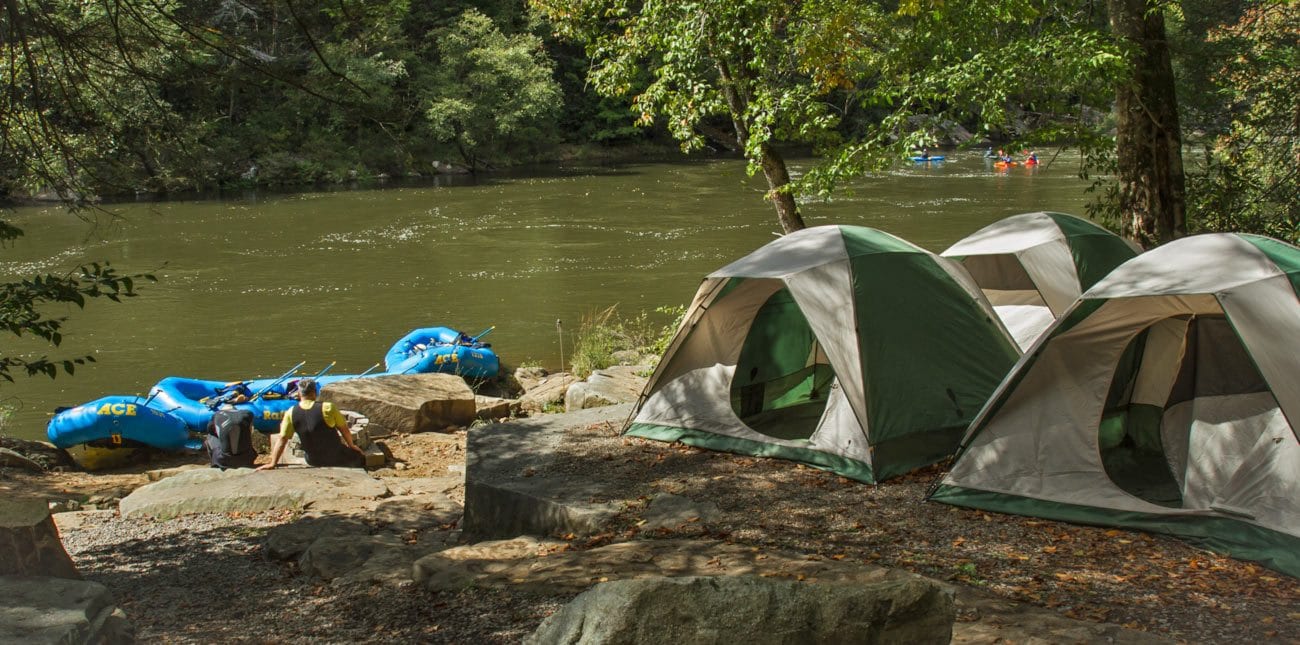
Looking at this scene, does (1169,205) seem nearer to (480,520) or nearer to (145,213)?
(480,520)

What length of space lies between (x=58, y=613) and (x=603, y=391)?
657 centimetres

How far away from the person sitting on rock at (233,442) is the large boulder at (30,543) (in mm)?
4862

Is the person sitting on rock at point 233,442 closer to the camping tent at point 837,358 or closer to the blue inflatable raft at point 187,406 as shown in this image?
the blue inflatable raft at point 187,406

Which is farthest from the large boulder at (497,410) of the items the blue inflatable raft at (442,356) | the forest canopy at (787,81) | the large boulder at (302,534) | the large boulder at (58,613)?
the large boulder at (58,613)

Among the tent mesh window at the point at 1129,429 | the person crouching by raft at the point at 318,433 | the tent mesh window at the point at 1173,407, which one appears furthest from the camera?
the person crouching by raft at the point at 318,433

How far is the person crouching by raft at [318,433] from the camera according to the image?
28.4 ft

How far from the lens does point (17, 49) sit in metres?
6.10

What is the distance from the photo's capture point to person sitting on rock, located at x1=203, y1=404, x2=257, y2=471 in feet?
30.3

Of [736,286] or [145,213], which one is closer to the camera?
[736,286]

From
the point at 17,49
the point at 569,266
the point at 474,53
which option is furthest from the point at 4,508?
the point at 474,53

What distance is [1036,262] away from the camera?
9047 mm

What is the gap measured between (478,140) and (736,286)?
1246 inches

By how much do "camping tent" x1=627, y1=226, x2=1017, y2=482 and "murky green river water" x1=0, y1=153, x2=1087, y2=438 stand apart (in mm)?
5080

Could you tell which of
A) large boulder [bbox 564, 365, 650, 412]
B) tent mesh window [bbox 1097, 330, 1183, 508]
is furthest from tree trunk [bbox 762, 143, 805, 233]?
tent mesh window [bbox 1097, 330, 1183, 508]
